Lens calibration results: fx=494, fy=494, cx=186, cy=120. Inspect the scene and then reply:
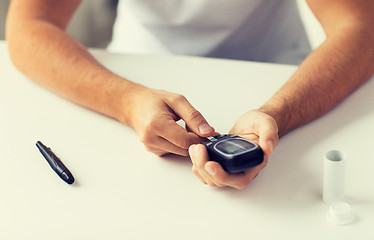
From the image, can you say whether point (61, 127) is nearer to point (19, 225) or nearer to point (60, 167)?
point (60, 167)

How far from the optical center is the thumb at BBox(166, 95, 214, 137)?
0.77 m

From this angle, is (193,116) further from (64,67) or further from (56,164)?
(64,67)

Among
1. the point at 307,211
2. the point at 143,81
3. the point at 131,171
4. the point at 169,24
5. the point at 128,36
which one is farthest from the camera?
the point at 128,36

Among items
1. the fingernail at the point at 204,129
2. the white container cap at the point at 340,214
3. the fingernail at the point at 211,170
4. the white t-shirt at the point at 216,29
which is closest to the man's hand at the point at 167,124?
the fingernail at the point at 204,129

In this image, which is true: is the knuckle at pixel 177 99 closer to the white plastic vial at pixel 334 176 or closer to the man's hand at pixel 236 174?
the man's hand at pixel 236 174

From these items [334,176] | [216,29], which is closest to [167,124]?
[334,176]

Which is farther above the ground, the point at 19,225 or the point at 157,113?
the point at 157,113

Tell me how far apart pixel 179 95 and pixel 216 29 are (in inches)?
19.3

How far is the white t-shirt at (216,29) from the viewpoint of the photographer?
1.24m

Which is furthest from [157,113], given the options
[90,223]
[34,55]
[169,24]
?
[169,24]

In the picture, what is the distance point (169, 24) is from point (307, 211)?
74 centimetres

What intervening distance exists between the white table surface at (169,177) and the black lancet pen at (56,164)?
0.01 m

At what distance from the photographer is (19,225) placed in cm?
68

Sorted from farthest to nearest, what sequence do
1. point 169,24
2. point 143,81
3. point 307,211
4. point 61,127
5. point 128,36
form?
1. point 128,36
2. point 169,24
3. point 143,81
4. point 61,127
5. point 307,211
